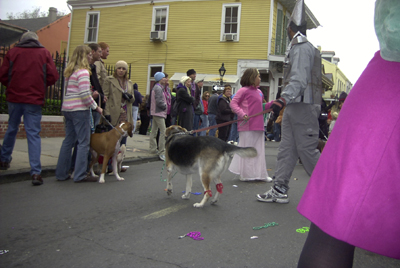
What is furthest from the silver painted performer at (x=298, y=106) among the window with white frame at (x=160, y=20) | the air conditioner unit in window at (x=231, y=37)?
the window with white frame at (x=160, y=20)

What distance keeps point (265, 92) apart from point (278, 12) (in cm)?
517

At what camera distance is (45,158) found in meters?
7.76

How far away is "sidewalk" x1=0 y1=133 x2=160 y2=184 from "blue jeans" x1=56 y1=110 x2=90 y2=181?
63cm

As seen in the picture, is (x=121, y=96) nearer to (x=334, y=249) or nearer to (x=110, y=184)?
(x=110, y=184)

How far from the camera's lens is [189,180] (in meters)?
5.22

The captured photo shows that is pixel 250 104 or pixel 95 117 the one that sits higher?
pixel 250 104

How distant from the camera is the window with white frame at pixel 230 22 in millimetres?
22953

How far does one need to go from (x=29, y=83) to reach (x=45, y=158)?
2.45 m

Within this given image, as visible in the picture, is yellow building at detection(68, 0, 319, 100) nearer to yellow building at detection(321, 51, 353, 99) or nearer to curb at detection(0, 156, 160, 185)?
curb at detection(0, 156, 160, 185)

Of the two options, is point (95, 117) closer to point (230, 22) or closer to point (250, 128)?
point (250, 128)

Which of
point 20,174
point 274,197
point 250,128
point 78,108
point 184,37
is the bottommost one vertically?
point 20,174

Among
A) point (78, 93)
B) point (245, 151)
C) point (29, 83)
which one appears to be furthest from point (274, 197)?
point (29, 83)

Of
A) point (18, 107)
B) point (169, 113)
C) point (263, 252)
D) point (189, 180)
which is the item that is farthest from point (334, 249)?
point (169, 113)

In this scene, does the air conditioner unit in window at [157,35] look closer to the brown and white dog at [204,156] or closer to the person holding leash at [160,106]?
the person holding leash at [160,106]
